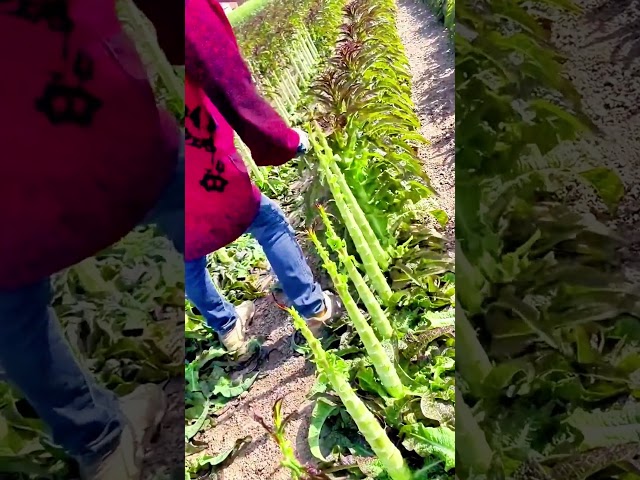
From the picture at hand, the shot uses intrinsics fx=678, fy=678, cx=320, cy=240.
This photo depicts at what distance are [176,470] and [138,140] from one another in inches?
18.4

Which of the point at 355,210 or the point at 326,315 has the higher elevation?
the point at 355,210

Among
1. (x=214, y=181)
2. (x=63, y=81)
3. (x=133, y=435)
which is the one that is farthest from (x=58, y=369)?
(x=214, y=181)

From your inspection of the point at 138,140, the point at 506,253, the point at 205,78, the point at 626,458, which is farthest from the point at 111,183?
the point at 626,458

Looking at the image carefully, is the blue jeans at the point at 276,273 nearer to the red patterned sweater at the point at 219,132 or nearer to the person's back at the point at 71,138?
the red patterned sweater at the point at 219,132

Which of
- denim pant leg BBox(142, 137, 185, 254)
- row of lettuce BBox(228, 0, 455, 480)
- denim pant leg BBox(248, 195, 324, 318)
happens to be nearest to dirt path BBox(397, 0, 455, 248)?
row of lettuce BBox(228, 0, 455, 480)

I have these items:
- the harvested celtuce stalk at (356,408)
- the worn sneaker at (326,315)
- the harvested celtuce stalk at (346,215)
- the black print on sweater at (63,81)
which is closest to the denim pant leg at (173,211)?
A: the black print on sweater at (63,81)

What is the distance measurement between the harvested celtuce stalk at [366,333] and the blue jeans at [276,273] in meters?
0.45

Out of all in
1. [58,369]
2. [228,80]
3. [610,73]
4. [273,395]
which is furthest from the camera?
[273,395]

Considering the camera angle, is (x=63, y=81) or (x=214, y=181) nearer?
(x=63, y=81)

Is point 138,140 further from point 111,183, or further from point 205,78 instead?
point 205,78

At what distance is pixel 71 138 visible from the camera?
0.85 m

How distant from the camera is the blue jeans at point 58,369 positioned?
2.94 ft

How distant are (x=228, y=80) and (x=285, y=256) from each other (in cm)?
62

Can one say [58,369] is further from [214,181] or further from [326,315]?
[326,315]
